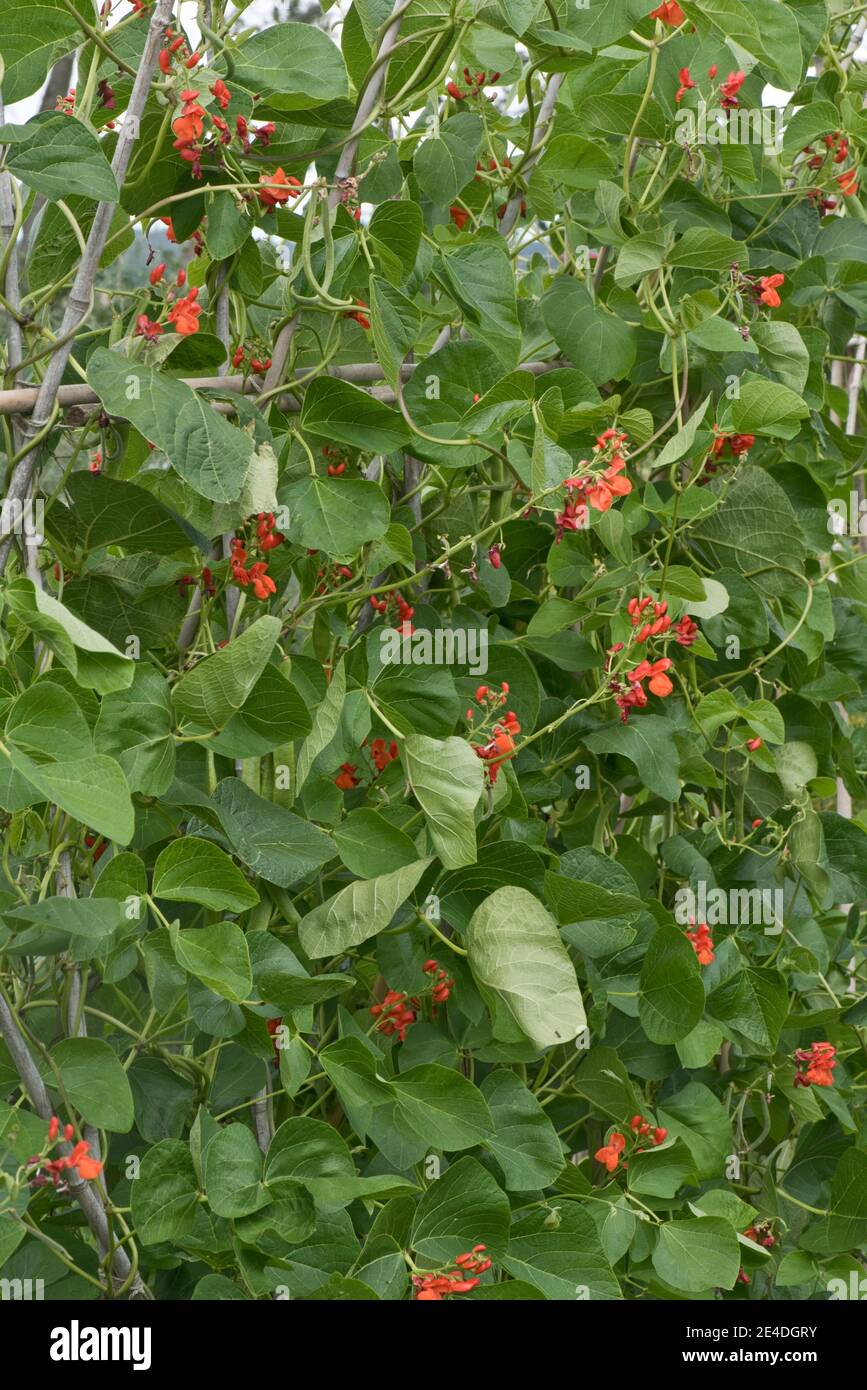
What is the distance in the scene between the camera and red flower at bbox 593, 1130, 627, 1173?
1081 millimetres

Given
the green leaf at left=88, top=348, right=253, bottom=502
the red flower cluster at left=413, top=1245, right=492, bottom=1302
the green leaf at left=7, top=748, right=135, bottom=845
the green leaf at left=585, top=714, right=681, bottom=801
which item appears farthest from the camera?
the green leaf at left=585, top=714, right=681, bottom=801

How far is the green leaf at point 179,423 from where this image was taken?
804mm

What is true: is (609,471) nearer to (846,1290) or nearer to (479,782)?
(479,782)

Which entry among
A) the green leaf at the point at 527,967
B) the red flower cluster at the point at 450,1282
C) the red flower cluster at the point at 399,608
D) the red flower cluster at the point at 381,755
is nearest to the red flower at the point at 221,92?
the red flower cluster at the point at 399,608

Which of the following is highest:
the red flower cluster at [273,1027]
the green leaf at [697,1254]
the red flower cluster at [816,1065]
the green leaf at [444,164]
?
the green leaf at [444,164]

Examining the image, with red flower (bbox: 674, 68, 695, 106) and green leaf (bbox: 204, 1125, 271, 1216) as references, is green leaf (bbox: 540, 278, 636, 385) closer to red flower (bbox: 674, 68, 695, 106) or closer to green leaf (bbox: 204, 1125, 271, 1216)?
red flower (bbox: 674, 68, 695, 106)

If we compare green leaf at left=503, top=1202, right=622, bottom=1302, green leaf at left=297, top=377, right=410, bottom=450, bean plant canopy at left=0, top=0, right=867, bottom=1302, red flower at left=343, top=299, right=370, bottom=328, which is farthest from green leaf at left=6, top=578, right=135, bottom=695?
green leaf at left=503, top=1202, right=622, bottom=1302

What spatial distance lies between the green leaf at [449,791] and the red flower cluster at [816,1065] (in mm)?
513

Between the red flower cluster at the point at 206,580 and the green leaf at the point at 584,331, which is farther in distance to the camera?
the green leaf at the point at 584,331

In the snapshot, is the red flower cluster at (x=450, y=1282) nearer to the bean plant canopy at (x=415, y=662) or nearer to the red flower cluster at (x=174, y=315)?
the bean plant canopy at (x=415, y=662)

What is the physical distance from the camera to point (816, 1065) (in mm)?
1249

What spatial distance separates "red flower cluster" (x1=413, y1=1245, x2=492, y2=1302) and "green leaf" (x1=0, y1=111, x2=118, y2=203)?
2.41 ft

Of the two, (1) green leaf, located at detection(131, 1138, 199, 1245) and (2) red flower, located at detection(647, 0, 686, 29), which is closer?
(1) green leaf, located at detection(131, 1138, 199, 1245)
